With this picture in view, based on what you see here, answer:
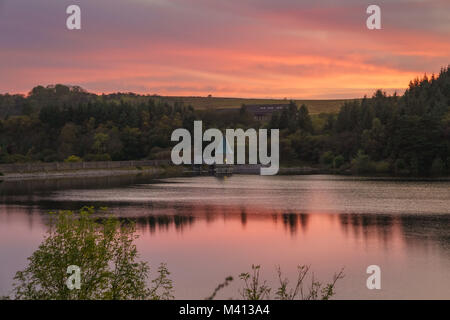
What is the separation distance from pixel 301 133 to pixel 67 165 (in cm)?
4596

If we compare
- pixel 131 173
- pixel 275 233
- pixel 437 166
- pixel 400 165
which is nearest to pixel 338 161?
pixel 400 165

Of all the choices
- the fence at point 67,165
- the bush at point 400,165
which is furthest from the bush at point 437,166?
the fence at point 67,165

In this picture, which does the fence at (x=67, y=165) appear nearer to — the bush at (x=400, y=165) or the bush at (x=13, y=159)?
the bush at (x=13, y=159)

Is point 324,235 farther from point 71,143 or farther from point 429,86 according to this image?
point 429,86

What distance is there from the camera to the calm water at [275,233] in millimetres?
19300

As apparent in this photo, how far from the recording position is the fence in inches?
2832

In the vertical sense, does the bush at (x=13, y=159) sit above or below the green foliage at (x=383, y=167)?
above

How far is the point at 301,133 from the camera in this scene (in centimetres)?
10881

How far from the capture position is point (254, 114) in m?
151

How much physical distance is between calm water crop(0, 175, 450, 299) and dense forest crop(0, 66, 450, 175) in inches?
1316

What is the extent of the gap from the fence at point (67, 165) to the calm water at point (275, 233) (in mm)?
23232

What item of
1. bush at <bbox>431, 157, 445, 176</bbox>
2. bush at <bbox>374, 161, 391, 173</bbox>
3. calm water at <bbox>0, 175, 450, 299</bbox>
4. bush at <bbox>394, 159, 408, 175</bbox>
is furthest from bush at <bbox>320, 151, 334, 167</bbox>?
calm water at <bbox>0, 175, 450, 299</bbox>

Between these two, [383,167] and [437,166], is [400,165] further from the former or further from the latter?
[437,166]

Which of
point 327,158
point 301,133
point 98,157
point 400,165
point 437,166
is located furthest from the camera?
point 301,133
